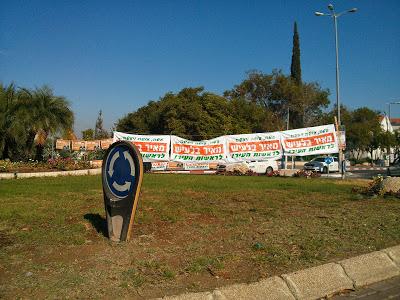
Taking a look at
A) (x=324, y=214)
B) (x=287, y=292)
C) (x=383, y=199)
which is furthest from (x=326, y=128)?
(x=287, y=292)

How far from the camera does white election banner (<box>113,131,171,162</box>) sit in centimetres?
2200

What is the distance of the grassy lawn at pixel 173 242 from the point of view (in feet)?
14.0

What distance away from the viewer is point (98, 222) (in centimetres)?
682

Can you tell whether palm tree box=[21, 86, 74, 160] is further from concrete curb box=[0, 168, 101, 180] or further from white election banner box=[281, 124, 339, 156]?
white election banner box=[281, 124, 339, 156]

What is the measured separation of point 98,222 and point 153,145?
1545cm

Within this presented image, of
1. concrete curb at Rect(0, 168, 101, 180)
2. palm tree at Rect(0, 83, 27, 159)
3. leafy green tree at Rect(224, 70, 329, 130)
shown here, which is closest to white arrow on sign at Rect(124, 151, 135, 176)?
concrete curb at Rect(0, 168, 101, 180)

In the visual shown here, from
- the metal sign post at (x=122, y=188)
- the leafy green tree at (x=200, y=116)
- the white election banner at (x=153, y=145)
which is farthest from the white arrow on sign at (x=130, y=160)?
the leafy green tree at (x=200, y=116)

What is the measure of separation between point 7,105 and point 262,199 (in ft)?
61.2

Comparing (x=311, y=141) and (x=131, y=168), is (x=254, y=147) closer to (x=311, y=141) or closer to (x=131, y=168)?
(x=311, y=141)

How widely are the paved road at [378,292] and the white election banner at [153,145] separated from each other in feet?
58.6

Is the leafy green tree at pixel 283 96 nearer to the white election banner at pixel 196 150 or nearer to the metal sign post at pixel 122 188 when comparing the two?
the white election banner at pixel 196 150

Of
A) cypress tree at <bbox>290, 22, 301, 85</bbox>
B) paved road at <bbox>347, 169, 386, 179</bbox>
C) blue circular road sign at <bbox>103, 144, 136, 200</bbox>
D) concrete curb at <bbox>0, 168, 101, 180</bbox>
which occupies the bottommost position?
paved road at <bbox>347, 169, 386, 179</bbox>

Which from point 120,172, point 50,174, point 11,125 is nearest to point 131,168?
point 120,172

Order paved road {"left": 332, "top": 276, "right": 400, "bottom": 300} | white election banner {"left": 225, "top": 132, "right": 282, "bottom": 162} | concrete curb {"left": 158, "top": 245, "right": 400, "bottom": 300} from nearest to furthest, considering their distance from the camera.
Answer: concrete curb {"left": 158, "top": 245, "right": 400, "bottom": 300} < paved road {"left": 332, "top": 276, "right": 400, "bottom": 300} < white election banner {"left": 225, "top": 132, "right": 282, "bottom": 162}
